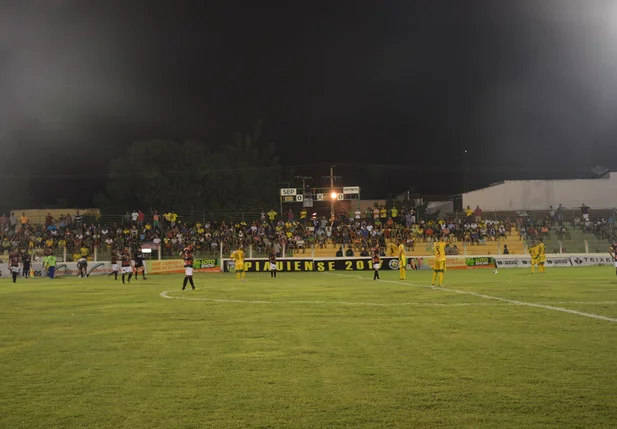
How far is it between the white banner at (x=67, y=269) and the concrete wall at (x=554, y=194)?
37673 mm

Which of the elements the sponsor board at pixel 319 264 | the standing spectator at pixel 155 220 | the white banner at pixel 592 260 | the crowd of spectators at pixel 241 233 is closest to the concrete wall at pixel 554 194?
the crowd of spectators at pixel 241 233

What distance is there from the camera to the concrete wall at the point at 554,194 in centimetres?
5709

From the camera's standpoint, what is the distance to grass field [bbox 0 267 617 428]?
6.11 m

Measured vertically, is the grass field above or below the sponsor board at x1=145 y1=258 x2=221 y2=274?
below

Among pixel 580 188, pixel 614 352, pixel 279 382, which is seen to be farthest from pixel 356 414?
pixel 580 188

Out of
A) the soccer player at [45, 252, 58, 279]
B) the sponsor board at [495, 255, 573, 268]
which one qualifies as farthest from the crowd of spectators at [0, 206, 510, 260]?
the soccer player at [45, 252, 58, 279]

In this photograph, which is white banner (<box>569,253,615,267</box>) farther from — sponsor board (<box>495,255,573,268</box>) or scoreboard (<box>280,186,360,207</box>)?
scoreboard (<box>280,186,360,207</box>)

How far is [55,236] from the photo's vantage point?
154 feet

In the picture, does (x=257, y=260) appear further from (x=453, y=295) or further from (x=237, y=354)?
(x=237, y=354)

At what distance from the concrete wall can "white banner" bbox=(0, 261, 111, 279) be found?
37.7 m

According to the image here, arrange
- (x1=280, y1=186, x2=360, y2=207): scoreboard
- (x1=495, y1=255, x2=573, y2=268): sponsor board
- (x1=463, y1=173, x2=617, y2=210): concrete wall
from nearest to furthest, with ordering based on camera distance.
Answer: (x1=495, y1=255, x2=573, y2=268): sponsor board < (x1=280, y1=186, x2=360, y2=207): scoreboard < (x1=463, y1=173, x2=617, y2=210): concrete wall

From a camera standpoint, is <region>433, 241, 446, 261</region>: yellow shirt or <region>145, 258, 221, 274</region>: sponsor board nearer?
<region>433, 241, 446, 261</region>: yellow shirt

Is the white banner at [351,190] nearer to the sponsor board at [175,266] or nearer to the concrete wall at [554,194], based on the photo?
the sponsor board at [175,266]

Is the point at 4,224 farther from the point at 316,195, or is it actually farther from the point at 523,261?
the point at 523,261
